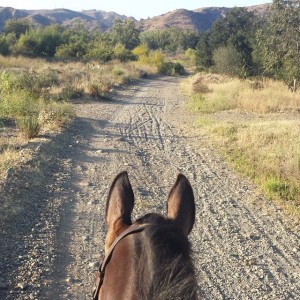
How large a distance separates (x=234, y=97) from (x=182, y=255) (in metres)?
17.0

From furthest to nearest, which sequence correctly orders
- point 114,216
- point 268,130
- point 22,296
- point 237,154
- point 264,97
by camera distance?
1. point 264,97
2. point 268,130
3. point 237,154
4. point 22,296
5. point 114,216

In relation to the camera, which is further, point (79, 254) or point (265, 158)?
point (265, 158)

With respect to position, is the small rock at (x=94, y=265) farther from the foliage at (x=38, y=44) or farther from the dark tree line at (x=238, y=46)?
the foliage at (x=38, y=44)

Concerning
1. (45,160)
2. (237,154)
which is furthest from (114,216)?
(237,154)

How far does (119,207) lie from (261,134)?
8.77 meters

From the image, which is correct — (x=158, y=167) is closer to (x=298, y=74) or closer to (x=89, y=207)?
(x=89, y=207)

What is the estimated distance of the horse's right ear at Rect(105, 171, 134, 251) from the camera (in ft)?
5.87

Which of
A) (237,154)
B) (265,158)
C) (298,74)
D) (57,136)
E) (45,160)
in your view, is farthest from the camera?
(298,74)

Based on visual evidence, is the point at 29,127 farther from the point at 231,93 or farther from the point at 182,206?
the point at 231,93

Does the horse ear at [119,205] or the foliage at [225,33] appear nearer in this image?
the horse ear at [119,205]

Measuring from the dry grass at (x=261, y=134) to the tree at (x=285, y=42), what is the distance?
1011mm

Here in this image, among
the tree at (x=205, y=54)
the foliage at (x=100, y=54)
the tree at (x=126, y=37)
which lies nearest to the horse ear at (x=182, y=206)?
Result: the tree at (x=205, y=54)

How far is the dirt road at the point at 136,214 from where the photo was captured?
4078mm

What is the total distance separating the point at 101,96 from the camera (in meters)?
17.8
